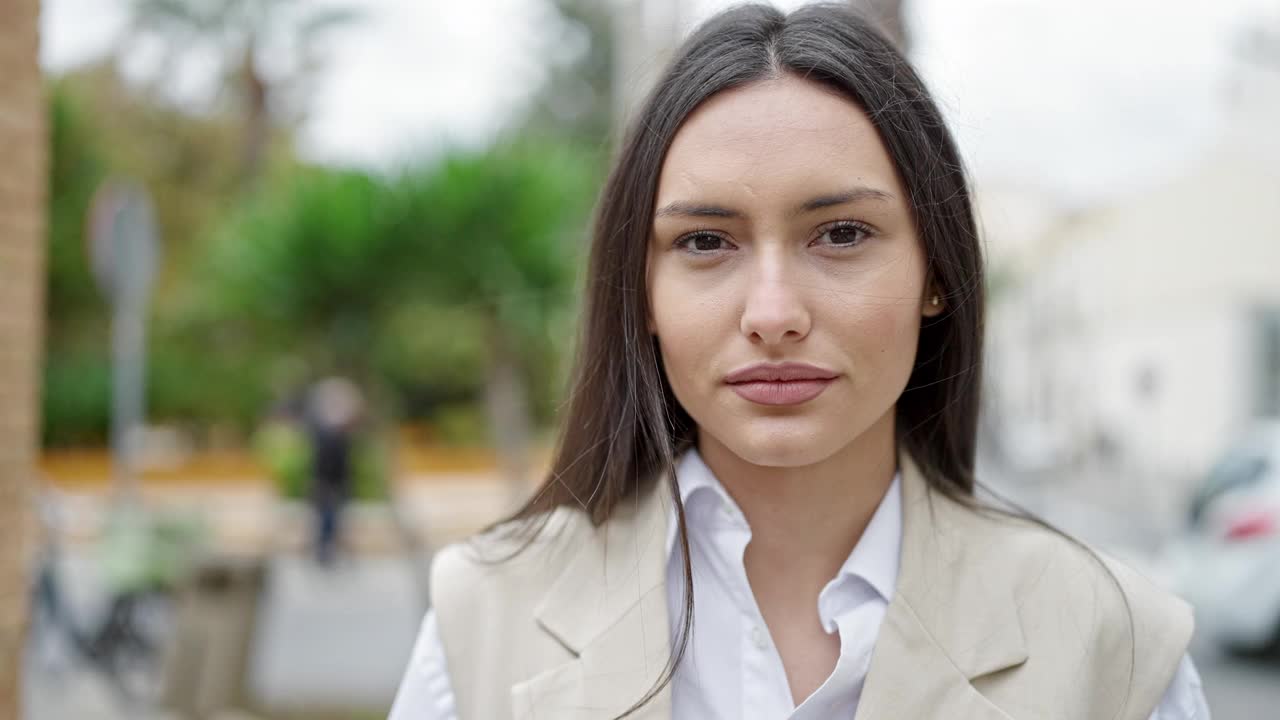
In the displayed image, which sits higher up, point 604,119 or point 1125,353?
point 604,119

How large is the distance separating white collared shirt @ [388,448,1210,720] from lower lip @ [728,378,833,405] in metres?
0.22

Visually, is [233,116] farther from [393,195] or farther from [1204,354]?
[1204,354]

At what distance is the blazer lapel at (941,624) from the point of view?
150 centimetres

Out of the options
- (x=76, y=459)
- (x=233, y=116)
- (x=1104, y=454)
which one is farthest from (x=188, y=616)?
(x=1104, y=454)

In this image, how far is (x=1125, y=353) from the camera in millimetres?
33281

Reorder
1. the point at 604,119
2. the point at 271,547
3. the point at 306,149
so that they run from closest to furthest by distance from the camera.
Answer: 1. the point at 271,547
2. the point at 306,149
3. the point at 604,119

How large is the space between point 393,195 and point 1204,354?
67.5 feet

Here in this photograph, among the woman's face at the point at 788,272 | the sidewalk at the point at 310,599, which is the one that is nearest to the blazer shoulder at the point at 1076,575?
the woman's face at the point at 788,272

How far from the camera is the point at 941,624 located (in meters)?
1.57

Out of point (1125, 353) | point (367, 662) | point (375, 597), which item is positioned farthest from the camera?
point (1125, 353)

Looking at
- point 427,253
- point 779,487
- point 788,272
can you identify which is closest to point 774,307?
point 788,272

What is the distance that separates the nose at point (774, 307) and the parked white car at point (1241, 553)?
7.88 m

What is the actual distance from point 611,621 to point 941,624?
1.43 ft

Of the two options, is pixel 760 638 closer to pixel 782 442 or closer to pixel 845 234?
pixel 782 442
